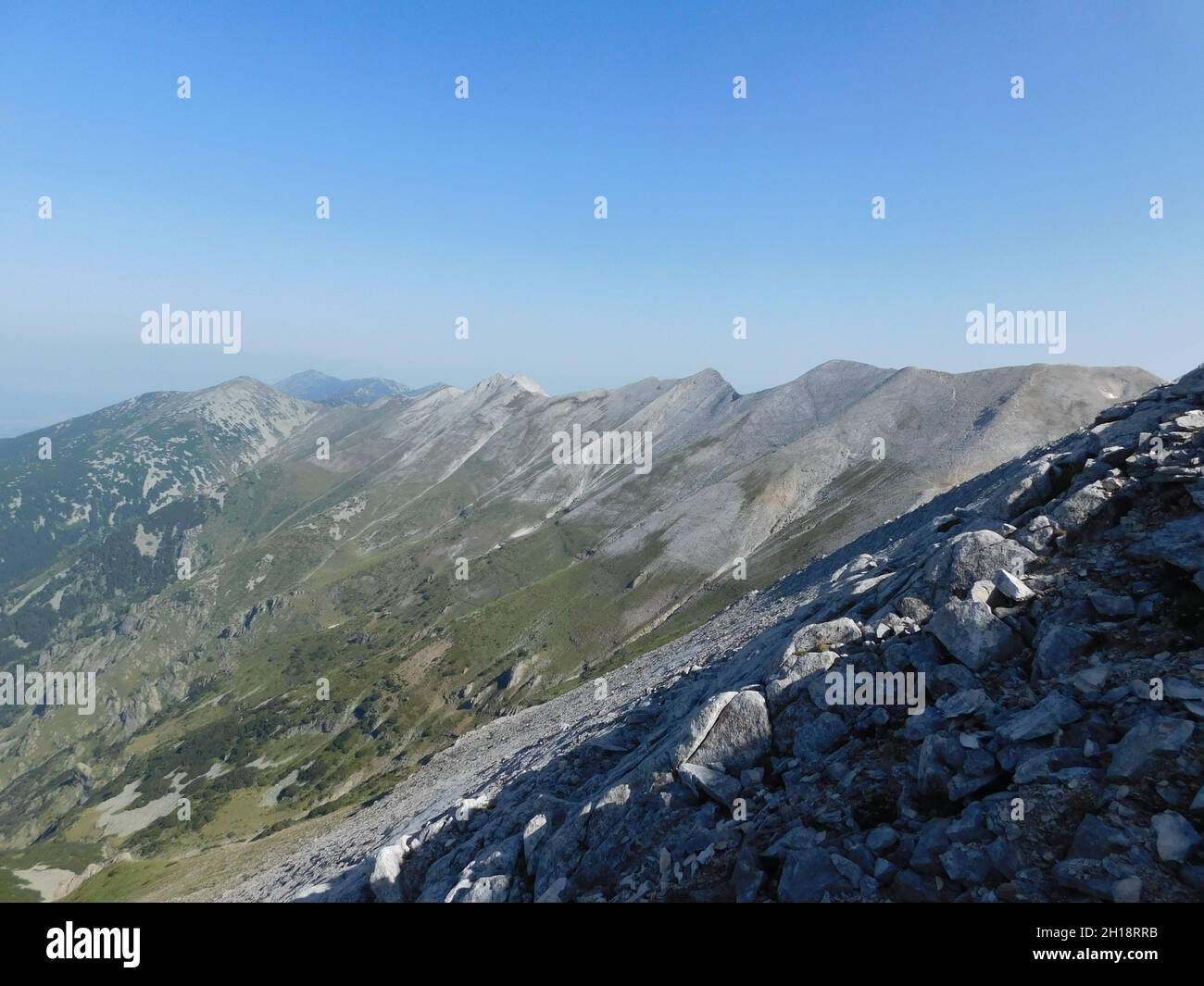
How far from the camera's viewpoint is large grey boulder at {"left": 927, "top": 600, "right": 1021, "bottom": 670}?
15.7m

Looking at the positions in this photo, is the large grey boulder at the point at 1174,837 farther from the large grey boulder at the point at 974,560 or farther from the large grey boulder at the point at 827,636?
the large grey boulder at the point at 827,636

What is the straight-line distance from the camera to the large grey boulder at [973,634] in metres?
15.7

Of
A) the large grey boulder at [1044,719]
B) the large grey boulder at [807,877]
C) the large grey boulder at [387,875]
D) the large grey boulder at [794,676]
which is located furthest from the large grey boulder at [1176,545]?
the large grey boulder at [387,875]

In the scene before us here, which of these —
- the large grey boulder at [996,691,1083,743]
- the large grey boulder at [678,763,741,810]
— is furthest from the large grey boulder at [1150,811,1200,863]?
the large grey boulder at [678,763,741,810]

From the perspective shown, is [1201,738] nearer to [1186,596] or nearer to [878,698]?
[1186,596]

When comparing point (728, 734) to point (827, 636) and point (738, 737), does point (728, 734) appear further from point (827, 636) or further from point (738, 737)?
point (827, 636)

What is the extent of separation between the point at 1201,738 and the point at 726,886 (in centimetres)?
1024

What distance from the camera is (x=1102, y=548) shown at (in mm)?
16922

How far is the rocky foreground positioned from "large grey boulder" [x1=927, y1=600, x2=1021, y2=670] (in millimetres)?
55

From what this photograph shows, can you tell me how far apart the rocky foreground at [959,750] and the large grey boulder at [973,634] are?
6 cm

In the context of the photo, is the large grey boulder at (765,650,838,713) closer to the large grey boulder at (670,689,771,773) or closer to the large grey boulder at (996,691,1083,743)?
the large grey boulder at (670,689,771,773)

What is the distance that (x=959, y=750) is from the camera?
1335 cm

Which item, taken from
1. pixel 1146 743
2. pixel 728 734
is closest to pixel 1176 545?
pixel 1146 743
